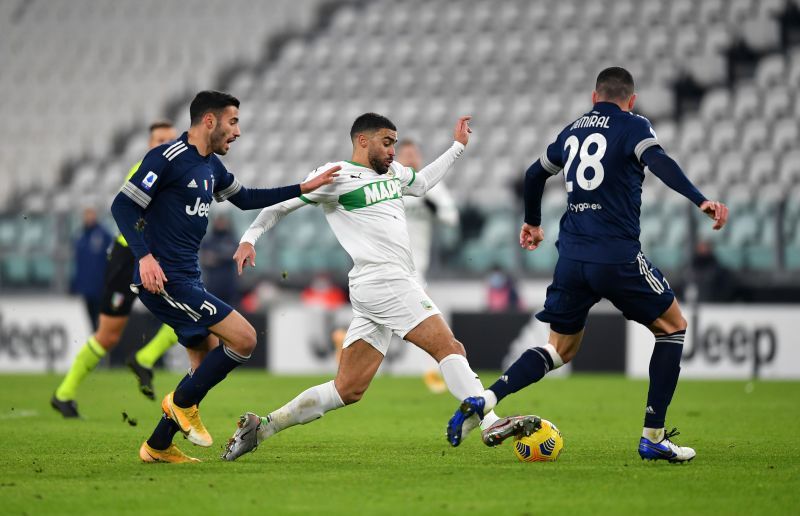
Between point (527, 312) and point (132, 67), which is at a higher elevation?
point (132, 67)

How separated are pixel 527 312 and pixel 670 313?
399 inches

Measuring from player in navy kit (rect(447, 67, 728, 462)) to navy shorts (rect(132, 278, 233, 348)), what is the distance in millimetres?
1524

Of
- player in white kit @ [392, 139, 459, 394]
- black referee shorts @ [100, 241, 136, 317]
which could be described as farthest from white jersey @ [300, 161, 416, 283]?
player in white kit @ [392, 139, 459, 394]

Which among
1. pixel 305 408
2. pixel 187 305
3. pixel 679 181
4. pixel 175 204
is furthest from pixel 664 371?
pixel 175 204

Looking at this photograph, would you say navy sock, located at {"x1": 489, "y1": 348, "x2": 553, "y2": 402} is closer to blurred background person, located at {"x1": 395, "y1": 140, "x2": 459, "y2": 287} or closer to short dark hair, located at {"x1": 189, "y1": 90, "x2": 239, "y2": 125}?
short dark hair, located at {"x1": 189, "y1": 90, "x2": 239, "y2": 125}

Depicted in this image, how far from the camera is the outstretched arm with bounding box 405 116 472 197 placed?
25.7 ft

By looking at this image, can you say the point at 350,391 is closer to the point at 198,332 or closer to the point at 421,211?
the point at 198,332

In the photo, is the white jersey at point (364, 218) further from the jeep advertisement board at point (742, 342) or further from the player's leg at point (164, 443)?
the jeep advertisement board at point (742, 342)

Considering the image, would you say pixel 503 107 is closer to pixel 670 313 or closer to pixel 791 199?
pixel 791 199

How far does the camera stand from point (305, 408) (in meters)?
7.31

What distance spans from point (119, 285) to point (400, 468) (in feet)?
14.5

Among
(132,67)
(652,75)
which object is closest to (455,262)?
(652,75)

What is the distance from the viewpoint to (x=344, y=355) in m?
7.36

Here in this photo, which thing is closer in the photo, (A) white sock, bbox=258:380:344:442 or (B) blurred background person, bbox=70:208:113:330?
(A) white sock, bbox=258:380:344:442
